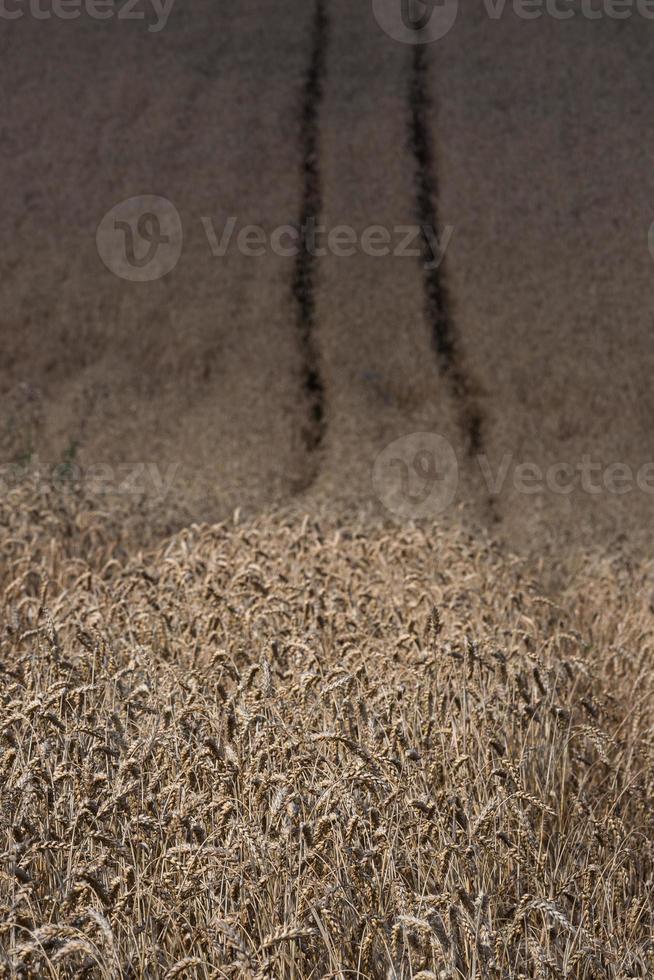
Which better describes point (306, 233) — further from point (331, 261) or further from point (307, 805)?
point (307, 805)

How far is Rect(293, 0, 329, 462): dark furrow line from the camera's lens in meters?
11.1

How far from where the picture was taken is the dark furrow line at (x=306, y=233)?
11.1m

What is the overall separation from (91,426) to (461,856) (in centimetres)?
886

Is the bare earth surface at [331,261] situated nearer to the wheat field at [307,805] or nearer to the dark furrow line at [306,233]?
the dark furrow line at [306,233]

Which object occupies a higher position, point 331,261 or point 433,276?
point 331,261

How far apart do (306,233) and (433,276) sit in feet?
5.84

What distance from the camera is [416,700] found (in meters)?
2.87

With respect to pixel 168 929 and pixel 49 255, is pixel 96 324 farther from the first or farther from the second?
pixel 168 929

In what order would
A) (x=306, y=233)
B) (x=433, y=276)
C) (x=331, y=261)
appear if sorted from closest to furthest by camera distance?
(x=433, y=276) < (x=331, y=261) < (x=306, y=233)

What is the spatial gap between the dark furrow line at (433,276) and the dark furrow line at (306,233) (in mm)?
1355

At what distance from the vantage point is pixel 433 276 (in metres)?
12.3

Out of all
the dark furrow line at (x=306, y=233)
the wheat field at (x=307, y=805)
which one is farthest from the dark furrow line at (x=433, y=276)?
the wheat field at (x=307, y=805)

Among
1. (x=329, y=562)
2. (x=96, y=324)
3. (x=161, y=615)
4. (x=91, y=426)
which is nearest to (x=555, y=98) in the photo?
(x=96, y=324)

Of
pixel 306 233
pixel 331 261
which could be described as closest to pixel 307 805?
pixel 331 261
